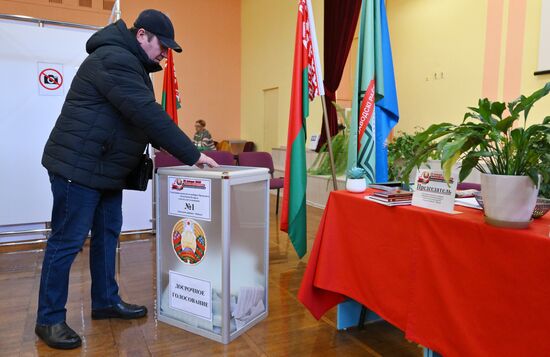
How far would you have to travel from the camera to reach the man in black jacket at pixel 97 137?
5.94ft

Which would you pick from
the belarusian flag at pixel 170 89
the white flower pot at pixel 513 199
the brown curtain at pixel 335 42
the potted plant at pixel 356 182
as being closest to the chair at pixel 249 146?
the brown curtain at pixel 335 42

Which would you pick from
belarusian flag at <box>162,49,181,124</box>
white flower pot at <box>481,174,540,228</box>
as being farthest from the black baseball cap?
belarusian flag at <box>162,49,181,124</box>

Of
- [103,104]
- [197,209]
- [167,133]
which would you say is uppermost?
[103,104]

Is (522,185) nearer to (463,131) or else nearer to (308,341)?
(463,131)

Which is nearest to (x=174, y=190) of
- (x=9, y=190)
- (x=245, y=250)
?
(x=245, y=250)

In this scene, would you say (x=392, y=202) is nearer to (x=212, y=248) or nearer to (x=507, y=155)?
(x=507, y=155)

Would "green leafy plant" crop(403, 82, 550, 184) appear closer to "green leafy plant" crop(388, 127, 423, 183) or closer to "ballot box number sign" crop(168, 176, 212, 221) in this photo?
"green leafy plant" crop(388, 127, 423, 183)

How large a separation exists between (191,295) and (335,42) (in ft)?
17.3

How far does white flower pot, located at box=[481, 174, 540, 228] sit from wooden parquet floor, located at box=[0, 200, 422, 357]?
95cm

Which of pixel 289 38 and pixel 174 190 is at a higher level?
pixel 289 38

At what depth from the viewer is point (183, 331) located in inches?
80.8

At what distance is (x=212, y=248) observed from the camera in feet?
6.29

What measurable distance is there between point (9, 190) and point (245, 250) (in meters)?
2.59

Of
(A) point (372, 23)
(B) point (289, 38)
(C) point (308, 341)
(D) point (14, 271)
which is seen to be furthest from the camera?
(B) point (289, 38)
